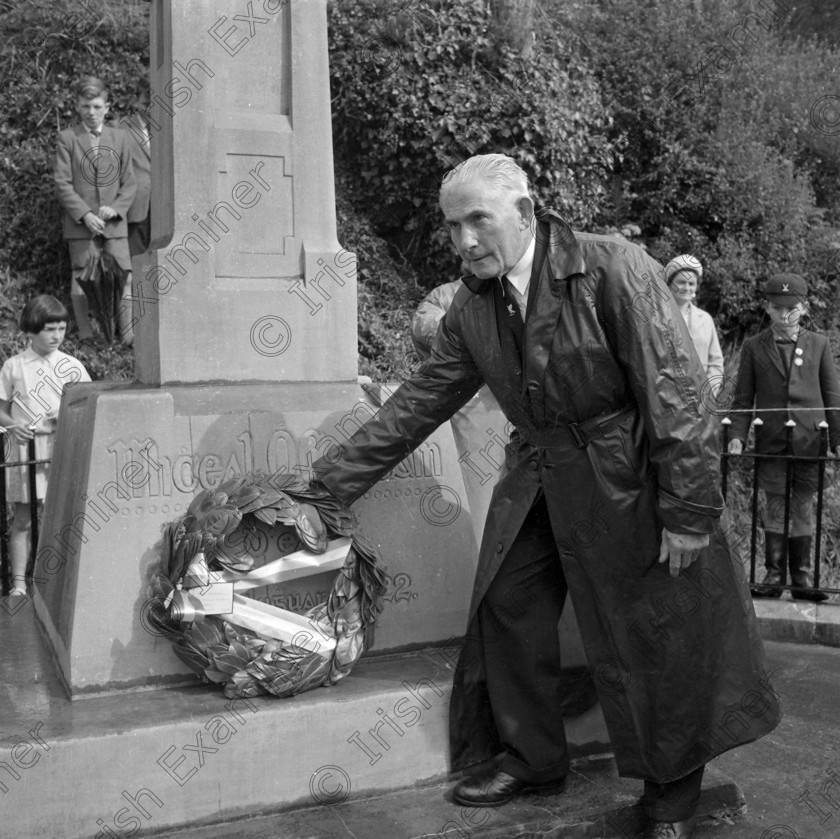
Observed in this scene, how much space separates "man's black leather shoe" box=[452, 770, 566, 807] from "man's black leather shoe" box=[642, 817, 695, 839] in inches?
14.9

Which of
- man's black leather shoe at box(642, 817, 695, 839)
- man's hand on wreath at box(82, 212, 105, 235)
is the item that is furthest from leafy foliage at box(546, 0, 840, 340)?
man's black leather shoe at box(642, 817, 695, 839)

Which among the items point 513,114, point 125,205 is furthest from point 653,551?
point 513,114

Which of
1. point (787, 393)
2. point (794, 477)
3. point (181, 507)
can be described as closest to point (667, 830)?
point (181, 507)

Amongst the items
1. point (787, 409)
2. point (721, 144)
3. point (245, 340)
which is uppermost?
point (721, 144)

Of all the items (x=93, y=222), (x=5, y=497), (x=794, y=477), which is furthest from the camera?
(x=93, y=222)

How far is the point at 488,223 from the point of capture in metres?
3.07

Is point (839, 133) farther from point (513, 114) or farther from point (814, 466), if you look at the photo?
point (814, 466)

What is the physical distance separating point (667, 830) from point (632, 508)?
3.30 feet

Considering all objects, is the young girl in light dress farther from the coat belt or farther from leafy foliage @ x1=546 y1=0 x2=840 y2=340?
→ leafy foliage @ x1=546 y1=0 x2=840 y2=340

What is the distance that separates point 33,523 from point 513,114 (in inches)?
301

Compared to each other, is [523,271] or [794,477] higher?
[523,271]

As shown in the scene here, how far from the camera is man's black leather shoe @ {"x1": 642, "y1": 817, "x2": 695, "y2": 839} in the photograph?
312 cm

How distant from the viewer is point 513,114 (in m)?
11.3

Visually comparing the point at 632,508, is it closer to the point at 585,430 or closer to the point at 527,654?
the point at 585,430
